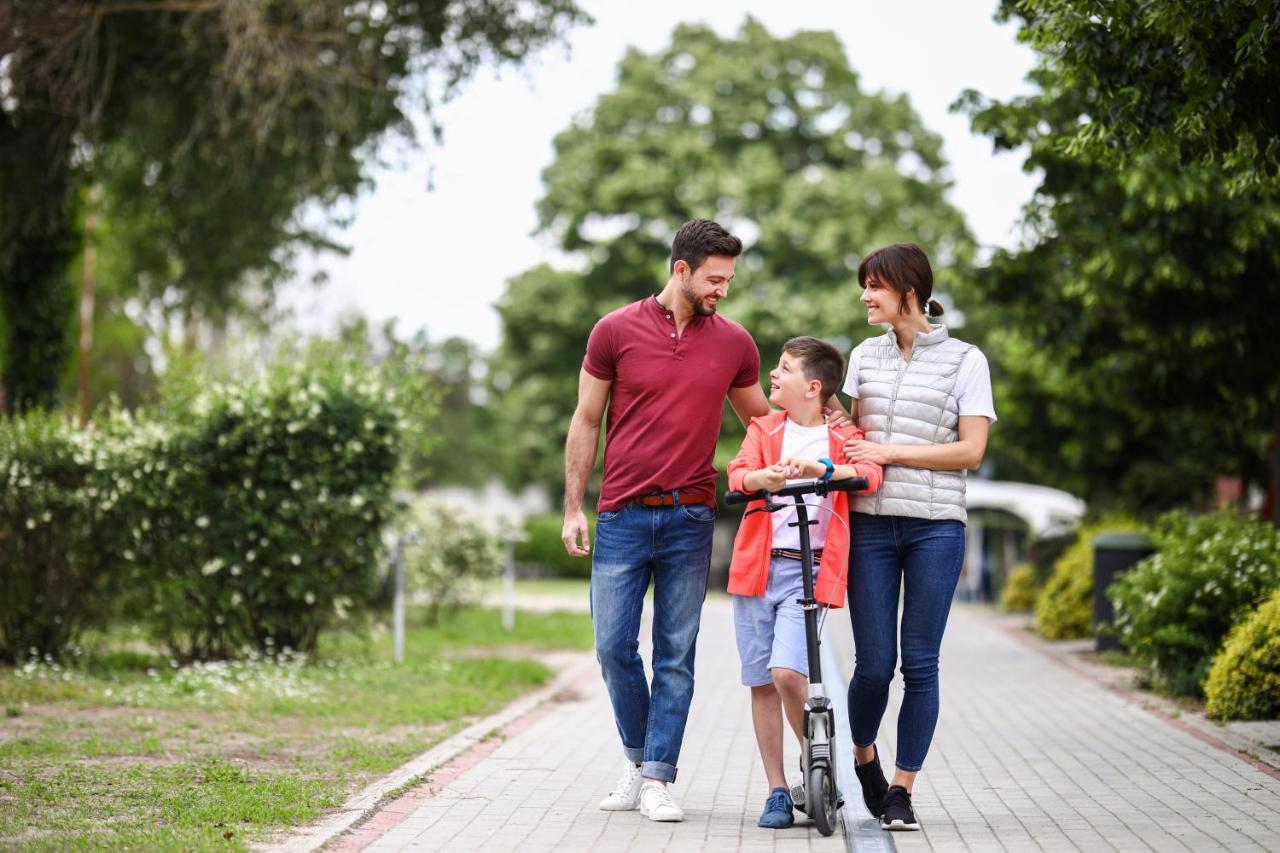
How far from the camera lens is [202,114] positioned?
17.3m

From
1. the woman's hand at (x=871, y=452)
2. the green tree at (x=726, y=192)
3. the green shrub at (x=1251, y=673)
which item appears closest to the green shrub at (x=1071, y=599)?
the green shrub at (x=1251, y=673)

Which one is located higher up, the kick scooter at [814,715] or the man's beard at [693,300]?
the man's beard at [693,300]

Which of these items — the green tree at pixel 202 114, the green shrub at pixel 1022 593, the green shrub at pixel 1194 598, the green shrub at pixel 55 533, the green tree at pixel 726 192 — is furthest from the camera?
the green tree at pixel 726 192

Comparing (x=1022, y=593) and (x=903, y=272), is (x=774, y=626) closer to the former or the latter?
(x=903, y=272)

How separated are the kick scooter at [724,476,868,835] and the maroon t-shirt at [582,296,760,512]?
405 mm

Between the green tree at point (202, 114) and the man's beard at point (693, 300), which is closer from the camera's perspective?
the man's beard at point (693, 300)

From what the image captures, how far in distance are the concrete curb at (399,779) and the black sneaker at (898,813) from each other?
2.03 m

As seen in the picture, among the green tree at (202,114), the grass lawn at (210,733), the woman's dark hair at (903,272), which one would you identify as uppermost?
the green tree at (202,114)

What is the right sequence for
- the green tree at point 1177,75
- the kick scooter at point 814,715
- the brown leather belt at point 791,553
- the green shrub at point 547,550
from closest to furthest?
the kick scooter at point 814,715, the brown leather belt at point 791,553, the green tree at point 1177,75, the green shrub at point 547,550

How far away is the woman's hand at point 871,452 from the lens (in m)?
5.80

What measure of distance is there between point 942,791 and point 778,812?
147cm

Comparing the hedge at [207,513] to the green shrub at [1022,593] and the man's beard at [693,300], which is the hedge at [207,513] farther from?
the green shrub at [1022,593]

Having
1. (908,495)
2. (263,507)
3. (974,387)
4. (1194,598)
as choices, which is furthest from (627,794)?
(263,507)

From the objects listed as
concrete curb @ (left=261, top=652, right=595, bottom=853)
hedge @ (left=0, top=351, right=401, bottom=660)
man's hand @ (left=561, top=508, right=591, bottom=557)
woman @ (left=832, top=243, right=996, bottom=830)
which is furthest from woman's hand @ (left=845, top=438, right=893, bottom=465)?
hedge @ (left=0, top=351, right=401, bottom=660)
